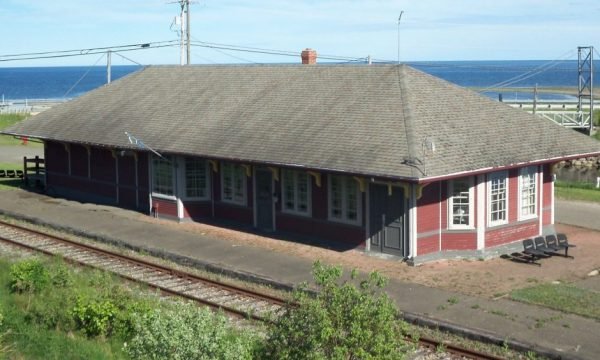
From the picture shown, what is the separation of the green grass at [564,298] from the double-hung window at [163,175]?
12.1 meters

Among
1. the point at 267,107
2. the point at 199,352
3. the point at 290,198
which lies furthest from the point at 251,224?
the point at 199,352

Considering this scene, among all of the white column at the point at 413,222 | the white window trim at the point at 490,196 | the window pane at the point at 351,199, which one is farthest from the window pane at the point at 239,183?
the white window trim at the point at 490,196

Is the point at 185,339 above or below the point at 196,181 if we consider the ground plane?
below

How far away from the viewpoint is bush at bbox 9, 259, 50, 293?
18250 mm

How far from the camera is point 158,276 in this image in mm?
20547

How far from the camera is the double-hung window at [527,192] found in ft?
75.1

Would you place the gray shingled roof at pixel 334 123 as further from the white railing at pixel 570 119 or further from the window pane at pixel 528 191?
the white railing at pixel 570 119

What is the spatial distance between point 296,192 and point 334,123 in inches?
81.7

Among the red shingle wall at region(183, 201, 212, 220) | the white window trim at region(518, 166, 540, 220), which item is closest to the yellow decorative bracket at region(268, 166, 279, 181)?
the red shingle wall at region(183, 201, 212, 220)

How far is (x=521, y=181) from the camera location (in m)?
22.8

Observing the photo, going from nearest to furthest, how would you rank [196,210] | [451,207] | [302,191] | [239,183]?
[451,207]
[302,191]
[239,183]
[196,210]

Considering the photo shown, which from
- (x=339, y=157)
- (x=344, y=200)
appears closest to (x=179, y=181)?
(x=344, y=200)

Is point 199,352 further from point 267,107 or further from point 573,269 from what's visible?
point 267,107

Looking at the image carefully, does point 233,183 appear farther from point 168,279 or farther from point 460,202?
point 460,202
